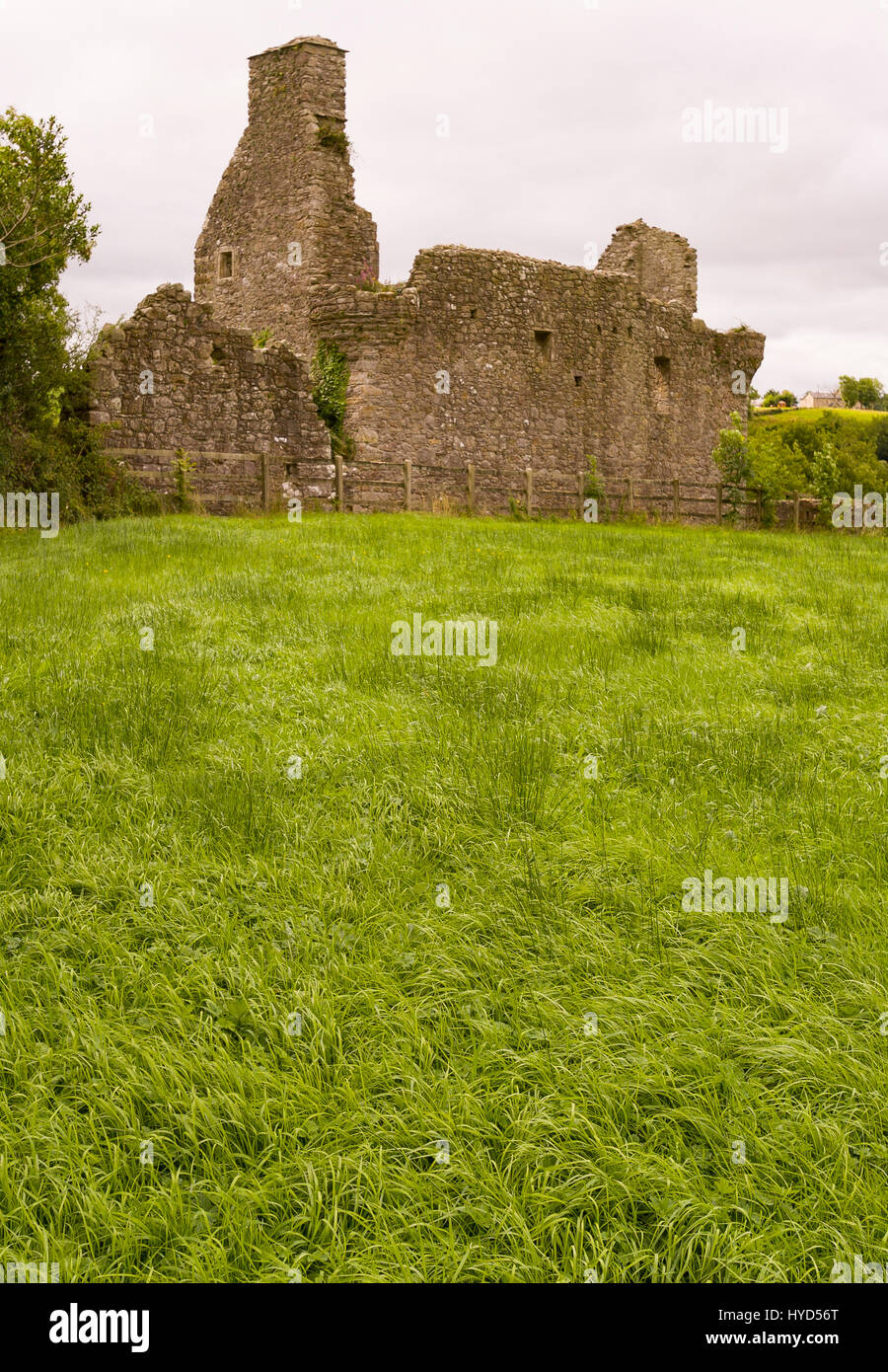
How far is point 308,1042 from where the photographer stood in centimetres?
359

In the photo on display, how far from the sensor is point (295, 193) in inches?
1008

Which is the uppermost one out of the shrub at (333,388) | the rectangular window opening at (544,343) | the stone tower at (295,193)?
the stone tower at (295,193)

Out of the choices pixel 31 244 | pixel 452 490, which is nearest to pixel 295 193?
pixel 452 490

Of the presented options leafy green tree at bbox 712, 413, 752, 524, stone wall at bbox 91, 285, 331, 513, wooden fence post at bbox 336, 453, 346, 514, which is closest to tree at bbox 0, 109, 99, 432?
stone wall at bbox 91, 285, 331, 513

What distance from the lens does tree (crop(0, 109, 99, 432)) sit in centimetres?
1606

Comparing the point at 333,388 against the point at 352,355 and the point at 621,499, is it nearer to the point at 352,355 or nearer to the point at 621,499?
the point at 352,355

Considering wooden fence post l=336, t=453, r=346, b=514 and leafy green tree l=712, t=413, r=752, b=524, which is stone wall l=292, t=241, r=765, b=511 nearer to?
wooden fence post l=336, t=453, r=346, b=514

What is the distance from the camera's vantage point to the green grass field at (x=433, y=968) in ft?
9.43

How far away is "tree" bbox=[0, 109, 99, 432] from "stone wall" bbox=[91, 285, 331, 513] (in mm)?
2935

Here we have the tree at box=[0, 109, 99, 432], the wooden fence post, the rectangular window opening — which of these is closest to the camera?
the tree at box=[0, 109, 99, 432]

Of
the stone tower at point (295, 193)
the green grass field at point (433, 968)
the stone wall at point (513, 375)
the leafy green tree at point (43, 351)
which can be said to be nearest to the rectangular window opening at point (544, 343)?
the stone wall at point (513, 375)

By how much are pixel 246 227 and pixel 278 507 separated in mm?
9857

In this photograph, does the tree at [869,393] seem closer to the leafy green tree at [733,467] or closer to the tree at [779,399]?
the tree at [779,399]

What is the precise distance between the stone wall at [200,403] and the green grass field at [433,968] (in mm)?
13620
